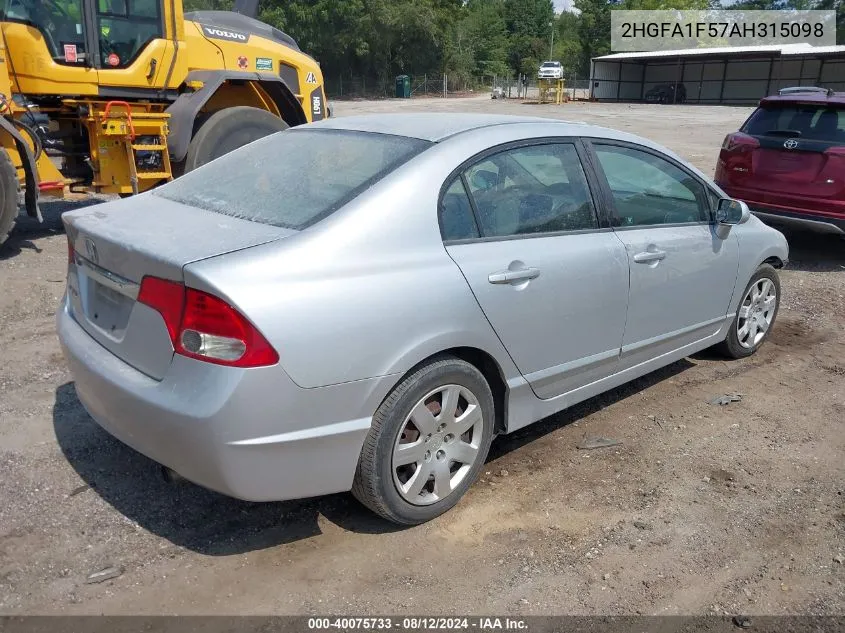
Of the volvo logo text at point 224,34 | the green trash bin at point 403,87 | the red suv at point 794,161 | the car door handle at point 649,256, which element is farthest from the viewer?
the green trash bin at point 403,87

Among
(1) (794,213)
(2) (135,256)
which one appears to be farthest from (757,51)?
(2) (135,256)

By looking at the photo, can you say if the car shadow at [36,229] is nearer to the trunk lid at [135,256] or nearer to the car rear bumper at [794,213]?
the trunk lid at [135,256]

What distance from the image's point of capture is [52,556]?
2.87 metres

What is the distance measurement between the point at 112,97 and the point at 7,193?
5.92 feet

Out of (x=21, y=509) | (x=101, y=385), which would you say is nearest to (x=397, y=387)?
(x=101, y=385)

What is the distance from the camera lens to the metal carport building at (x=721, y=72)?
40.8 metres

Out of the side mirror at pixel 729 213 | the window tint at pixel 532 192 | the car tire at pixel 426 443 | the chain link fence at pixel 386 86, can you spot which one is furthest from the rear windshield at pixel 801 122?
the chain link fence at pixel 386 86

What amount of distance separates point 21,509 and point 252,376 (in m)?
1.46

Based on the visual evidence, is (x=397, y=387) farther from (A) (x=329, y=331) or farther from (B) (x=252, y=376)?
(B) (x=252, y=376)

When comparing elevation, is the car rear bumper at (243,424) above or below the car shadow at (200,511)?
above

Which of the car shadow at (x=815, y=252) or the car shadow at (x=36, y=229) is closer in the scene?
the car shadow at (x=36, y=229)

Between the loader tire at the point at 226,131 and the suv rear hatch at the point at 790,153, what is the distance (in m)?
5.11

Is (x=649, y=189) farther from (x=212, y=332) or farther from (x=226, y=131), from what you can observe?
(x=226, y=131)

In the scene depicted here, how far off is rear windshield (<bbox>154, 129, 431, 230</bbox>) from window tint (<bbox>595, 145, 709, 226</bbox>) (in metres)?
1.22
